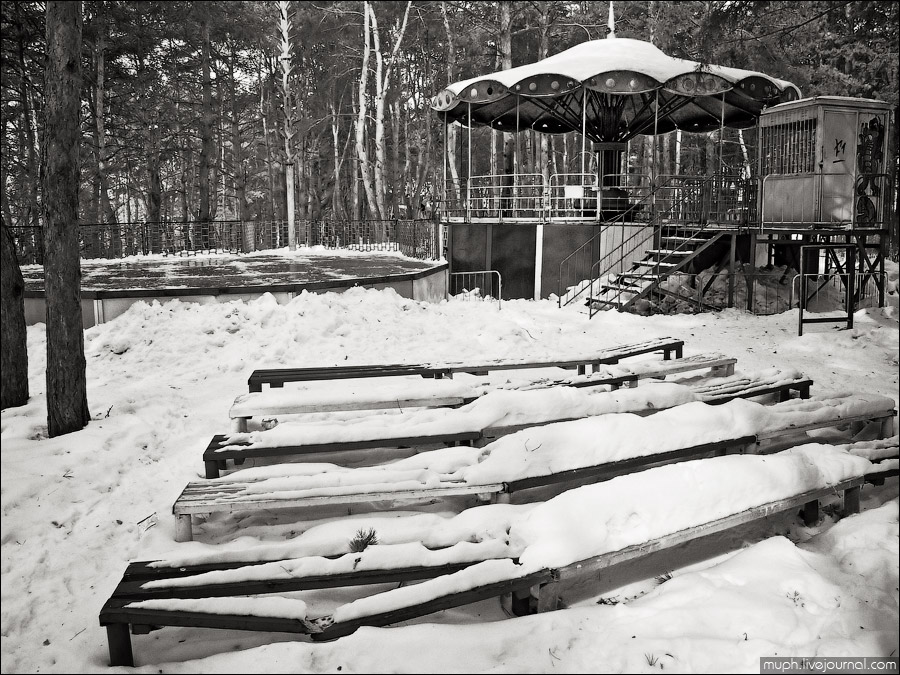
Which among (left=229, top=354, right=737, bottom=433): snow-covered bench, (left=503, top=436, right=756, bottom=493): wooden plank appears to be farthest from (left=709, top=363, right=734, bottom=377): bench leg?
(left=503, top=436, right=756, bottom=493): wooden plank

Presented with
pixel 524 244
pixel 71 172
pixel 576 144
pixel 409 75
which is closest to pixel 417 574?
pixel 71 172

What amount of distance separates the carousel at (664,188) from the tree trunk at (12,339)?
32.9 feet

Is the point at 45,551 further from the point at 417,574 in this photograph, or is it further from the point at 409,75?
the point at 409,75

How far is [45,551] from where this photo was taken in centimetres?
433

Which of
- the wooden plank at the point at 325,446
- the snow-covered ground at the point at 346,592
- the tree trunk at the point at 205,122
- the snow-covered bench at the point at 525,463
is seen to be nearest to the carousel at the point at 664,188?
the snow-covered ground at the point at 346,592

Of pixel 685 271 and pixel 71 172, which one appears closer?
pixel 71 172

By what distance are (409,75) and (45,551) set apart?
3818 centimetres

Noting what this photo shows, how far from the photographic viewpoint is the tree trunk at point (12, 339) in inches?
279

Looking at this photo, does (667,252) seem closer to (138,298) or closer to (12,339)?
(138,298)

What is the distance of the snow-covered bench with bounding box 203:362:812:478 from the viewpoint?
513cm

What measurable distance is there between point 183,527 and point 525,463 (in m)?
2.15

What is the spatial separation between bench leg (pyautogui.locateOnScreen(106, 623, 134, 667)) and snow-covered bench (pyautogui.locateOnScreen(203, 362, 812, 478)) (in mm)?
1822

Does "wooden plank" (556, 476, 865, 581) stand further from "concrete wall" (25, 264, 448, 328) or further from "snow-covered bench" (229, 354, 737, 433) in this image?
"concrete wall" (25, 264, 448, 328)

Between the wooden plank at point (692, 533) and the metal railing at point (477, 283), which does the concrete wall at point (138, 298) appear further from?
the wooden plank at point (692, 533)
